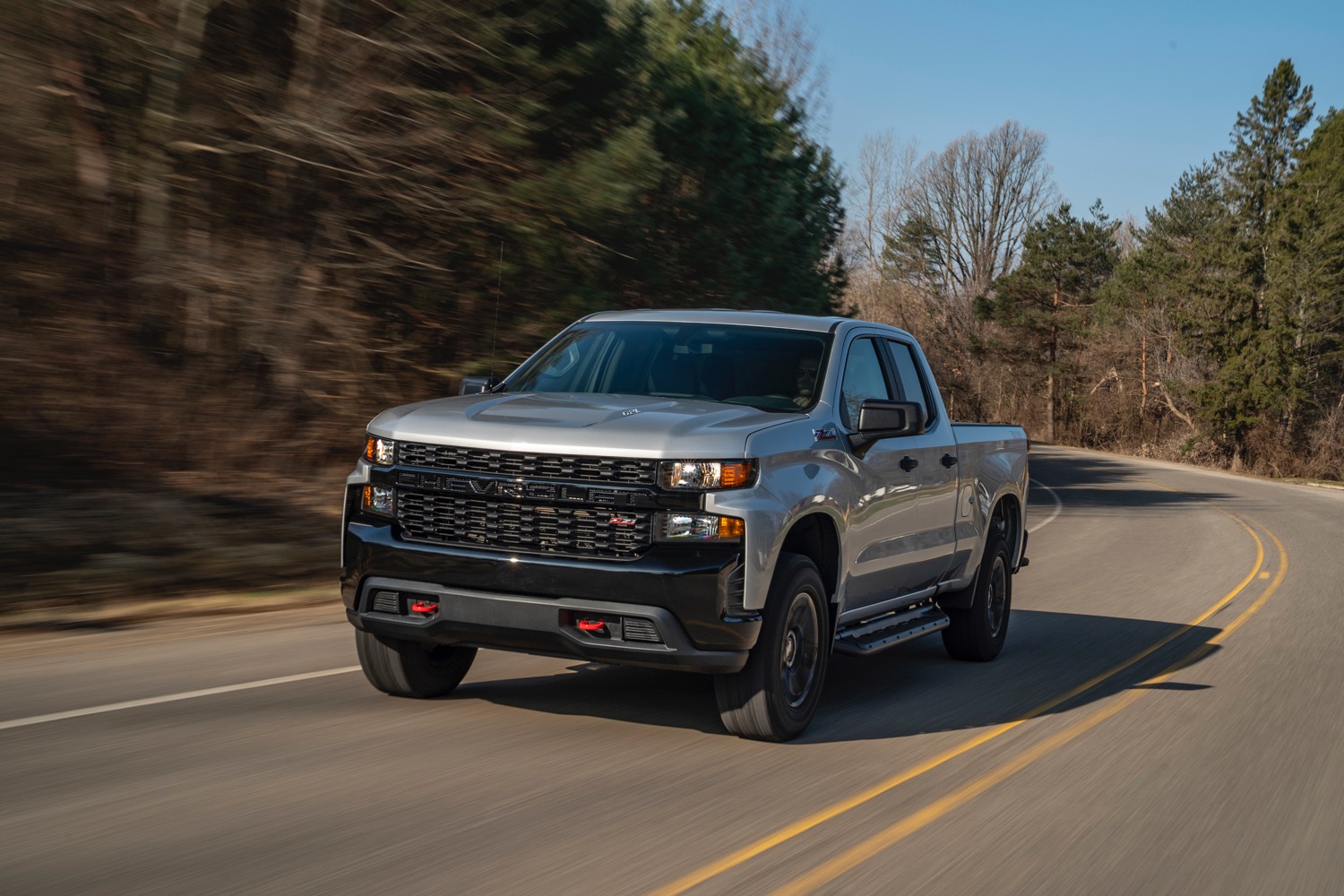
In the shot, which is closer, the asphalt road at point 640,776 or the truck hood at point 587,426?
the asphalt road at point 640,776

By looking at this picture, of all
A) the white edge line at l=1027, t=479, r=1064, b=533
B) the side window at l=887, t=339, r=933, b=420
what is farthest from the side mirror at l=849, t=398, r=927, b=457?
the white edge line at l=1027, t=479, r=1064, b=533

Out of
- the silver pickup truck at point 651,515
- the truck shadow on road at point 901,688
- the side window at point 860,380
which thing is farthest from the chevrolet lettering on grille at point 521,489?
the side window at point 860,380

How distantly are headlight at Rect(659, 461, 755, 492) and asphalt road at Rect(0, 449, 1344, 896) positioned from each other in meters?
1.24

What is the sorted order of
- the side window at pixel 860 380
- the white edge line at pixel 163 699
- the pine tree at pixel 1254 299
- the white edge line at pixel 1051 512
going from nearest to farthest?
1. the white edge line at pixel 163 699
2. the side window at pixel 860 380
3. the white edge line at pixel 1051 512
4. the pine tree at pixel 1254 299

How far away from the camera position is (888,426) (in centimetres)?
708

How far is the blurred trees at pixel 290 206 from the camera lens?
13.6 meters

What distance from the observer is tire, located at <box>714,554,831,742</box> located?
20.9 ft

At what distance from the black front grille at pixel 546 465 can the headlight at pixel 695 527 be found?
18 cm

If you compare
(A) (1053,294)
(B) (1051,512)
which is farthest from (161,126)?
(A) (1053,294)

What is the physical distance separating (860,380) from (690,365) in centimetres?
106

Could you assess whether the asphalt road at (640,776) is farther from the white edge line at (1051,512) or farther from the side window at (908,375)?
the white edge line at (1051,512)

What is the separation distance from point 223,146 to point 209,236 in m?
1.12

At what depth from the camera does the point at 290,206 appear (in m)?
15.5

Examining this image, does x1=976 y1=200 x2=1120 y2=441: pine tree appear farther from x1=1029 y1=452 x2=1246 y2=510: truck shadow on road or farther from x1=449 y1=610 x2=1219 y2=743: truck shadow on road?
x1=449 y1=610 x2=1219 y2=743: truck shadow on road
